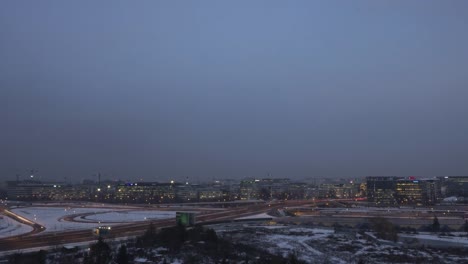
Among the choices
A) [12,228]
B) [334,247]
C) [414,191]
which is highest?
[414,191]

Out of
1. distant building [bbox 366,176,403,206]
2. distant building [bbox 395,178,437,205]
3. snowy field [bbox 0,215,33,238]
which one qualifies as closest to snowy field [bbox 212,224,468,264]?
snowy field [bbox 0,215,33,238]

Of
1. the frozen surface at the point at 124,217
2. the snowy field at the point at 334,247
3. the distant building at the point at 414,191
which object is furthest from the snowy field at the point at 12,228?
the distant building at the point at 414,191

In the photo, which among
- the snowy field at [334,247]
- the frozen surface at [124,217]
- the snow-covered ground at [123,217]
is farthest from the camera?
the frozen surface at [124,217]

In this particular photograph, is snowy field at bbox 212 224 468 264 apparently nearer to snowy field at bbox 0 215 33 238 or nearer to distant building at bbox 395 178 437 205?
snowy field at bbox 0 215 33 238

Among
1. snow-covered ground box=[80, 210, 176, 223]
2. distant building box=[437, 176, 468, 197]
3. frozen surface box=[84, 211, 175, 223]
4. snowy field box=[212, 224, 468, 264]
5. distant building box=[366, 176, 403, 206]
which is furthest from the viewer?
distant building box=[437, 176, 468, 197]

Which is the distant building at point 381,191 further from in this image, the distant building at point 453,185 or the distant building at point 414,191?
the distant building at point 453,185

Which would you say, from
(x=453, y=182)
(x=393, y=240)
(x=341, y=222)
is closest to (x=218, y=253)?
(x=393, y=240)

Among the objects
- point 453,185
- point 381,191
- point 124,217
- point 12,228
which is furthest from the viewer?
point 453,185

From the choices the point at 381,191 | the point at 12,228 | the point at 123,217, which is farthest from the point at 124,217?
the point at 381,191

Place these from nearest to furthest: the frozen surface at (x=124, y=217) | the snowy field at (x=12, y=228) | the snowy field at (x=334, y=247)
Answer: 1. the snowy field at (x=334, y=247)
2. the snowy field at (x=12, y=228)
3. the frozen surface at (x=124, y=217)

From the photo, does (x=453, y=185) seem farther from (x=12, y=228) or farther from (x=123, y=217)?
(x=12, y=228)

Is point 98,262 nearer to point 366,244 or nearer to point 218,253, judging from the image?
point 218,253
